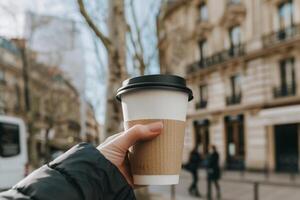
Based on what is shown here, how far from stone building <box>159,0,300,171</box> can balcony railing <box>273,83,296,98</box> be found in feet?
0.18

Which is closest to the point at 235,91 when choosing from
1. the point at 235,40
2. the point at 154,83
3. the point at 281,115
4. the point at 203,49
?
the point at 235,40

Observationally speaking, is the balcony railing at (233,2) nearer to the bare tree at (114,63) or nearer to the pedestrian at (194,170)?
the pedestrian at (194,170)

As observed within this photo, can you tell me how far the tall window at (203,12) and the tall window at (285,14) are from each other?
7.82 m

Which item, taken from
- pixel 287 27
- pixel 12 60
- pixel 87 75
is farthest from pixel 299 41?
pixel 12 60

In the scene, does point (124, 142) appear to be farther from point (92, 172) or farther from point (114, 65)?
point (114, 65)

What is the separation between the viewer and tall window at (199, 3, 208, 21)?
106ft

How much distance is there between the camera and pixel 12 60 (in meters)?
48.3

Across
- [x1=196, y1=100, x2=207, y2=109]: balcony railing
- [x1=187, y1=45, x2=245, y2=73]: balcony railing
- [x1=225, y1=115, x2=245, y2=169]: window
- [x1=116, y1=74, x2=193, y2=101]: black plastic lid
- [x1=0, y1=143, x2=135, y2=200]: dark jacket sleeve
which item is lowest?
[x1=225, y1=115, x2=245, y2=169]: window

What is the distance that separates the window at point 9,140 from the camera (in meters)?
10.9

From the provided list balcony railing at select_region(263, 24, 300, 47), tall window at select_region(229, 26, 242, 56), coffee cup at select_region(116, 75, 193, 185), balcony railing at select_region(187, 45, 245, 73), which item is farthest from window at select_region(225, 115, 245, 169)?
coffee cup at select_region(116, 75, 193, 185)

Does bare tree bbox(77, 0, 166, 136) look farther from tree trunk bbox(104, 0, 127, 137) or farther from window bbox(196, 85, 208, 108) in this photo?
window bbox(196, 85, 208, 108)

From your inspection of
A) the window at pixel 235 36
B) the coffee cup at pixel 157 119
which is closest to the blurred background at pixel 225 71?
the window at pixel 235 36

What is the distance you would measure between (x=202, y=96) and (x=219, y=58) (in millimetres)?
3537

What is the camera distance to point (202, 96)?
31922 mm
